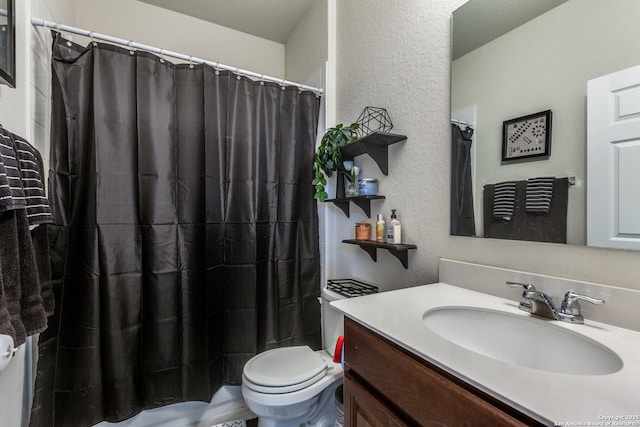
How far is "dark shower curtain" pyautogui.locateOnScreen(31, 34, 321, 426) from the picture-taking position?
1198mm

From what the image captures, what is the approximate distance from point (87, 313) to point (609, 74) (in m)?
1.99

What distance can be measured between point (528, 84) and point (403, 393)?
3.16ft

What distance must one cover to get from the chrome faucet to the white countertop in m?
0.02

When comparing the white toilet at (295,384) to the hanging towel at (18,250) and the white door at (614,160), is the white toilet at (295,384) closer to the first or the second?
the hanging towel at (18,250)

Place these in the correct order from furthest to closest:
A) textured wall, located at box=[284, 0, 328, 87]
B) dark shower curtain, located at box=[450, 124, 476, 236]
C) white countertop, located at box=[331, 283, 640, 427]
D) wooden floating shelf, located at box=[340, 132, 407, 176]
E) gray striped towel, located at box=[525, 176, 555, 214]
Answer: textured wall, located at box=[284, 0, 328, 87], wooden floating shelf, located at box=[340, 132, 407, 176], dark shower curtain, located at box=[450, 124, 476, 236], gray striped towel, located at box=[525, 176, 555, 214], white countertop, located at box=[331, 283, 640, 427]

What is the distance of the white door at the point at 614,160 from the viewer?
2.18ft

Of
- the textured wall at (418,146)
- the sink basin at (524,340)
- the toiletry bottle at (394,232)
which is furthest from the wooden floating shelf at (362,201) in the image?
the sink basin at (524,340)

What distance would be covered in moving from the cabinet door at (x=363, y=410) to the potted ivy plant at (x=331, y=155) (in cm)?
97

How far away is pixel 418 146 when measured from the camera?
1190 millimetres

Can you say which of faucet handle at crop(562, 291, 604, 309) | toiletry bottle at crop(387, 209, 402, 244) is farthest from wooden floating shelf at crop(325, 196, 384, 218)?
faucet handle at crop(562, 291, 604, 309)

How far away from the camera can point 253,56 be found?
229cm

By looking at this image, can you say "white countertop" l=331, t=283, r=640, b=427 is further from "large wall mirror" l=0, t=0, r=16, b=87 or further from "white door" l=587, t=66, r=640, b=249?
"large wall mirror" l=0, t=0, r=16, b=87

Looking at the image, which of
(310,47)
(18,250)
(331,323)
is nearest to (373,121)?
(310,47)

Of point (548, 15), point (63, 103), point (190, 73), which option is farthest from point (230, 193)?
point (548, 15)
